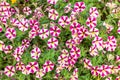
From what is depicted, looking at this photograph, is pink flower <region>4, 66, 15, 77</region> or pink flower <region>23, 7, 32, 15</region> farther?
pink flower <region>23, 7, 32, 15</region>

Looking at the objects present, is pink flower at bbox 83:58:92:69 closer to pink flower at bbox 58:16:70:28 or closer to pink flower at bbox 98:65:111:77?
pink flower at bbox 98:65:111:77

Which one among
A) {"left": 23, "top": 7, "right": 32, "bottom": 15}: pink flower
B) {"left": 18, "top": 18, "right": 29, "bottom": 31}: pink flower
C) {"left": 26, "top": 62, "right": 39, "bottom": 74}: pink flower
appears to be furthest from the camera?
{"left": 23, "top": 7, "right": 32, "bottom": 15}: pink flower

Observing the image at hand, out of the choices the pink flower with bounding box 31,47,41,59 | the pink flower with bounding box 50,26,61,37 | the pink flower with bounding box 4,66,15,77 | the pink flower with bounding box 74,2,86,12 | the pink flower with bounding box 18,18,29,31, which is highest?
the pink flower with bounding box 74,2,86,12

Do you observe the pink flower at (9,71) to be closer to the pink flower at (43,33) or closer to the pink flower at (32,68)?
the pink flower at (32,68)

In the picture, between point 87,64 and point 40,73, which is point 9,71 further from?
point 87,64

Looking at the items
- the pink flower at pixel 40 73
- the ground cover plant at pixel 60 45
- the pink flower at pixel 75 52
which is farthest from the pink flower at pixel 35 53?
the pink flower at pixel 75 52

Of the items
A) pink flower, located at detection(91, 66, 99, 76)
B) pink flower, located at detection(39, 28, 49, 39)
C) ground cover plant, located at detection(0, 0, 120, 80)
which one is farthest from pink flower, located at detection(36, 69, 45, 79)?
pink flower, located at detection(91, 66, 99, 76)

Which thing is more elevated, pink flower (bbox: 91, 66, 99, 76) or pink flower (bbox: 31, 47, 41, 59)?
pink flower (bbox: 31, 47, 41, 59)

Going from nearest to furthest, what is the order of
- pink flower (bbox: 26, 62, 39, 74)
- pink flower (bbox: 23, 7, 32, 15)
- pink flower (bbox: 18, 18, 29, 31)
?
pink flower (bbox: 26, 62, 39, 74)
pink flower (bbox: 18, 18, 29, 31)
pink flower (bbox: 23, 7, 32, 15)
